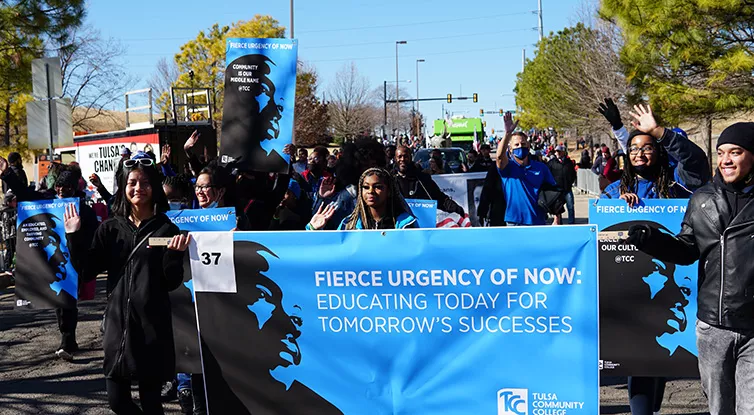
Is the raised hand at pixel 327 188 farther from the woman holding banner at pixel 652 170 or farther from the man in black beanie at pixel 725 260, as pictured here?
the man in black beanie at pixel 725 260

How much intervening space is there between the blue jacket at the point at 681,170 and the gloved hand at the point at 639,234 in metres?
1.63

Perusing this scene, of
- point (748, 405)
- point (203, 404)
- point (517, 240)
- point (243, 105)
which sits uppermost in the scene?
point (243, 105)

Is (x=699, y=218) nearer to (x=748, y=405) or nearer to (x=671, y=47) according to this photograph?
(x=748, y=405)

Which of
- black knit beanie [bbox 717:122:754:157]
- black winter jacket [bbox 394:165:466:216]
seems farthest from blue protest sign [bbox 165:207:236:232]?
black knit beanie [bbox 717:122:754:157]

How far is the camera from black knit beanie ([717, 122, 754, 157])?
390 cm

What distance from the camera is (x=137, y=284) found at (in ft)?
14.4

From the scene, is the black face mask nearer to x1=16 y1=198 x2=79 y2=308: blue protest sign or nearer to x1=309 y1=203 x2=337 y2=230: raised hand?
x1=309 y1=203 x2=337 y2=230: raised hand

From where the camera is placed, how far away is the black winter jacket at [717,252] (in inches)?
148

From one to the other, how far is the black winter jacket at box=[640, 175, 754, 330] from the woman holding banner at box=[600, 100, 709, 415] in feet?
4.46

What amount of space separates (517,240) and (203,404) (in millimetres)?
→ 2731

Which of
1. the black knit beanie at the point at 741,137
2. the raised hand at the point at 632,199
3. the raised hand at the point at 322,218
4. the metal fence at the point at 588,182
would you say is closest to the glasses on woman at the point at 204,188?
the raised hand at the point at 322,218

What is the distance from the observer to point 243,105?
8062mm

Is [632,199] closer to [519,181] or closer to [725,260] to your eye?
[725,260]

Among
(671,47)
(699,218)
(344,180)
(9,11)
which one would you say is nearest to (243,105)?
(344,180)
